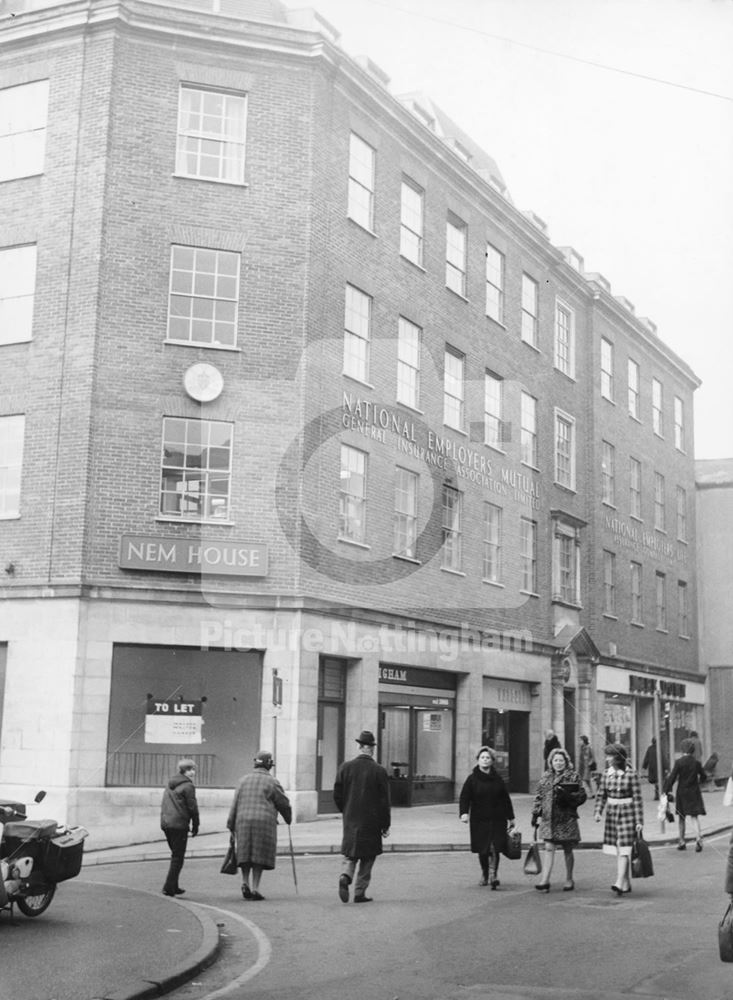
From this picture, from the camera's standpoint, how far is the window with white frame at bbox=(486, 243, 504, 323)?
102ft

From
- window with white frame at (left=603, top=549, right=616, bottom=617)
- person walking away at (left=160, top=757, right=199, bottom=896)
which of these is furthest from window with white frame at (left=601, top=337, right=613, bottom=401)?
person walking away at (left=160, top=757, right=199, bottom=896)

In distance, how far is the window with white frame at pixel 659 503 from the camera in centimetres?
4212

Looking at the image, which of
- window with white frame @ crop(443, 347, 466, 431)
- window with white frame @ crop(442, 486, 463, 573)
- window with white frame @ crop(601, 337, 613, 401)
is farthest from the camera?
window with white frame @ crop(601, 337, 613, 401)

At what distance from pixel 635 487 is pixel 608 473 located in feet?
8.33

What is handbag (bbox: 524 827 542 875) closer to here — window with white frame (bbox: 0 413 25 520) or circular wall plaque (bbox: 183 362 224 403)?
circular wall plaque (bbox: 183 362 224 403)

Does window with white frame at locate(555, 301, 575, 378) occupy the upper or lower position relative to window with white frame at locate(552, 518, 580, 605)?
upper

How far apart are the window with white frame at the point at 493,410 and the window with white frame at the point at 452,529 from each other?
2283mm

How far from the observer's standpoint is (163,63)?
23359 mm

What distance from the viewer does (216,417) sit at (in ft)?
74.7

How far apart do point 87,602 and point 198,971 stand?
500 inches

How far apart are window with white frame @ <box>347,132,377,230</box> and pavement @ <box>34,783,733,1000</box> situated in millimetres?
12358

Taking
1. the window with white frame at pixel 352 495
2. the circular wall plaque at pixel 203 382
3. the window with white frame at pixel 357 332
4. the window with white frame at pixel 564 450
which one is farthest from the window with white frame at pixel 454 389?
the circular wall plaque at pixel 203 382

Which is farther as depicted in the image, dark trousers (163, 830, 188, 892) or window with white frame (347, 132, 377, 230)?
window with white frame (347, 132, 377, 230)

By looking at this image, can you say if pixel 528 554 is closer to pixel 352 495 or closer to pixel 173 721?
pixel 352 495
